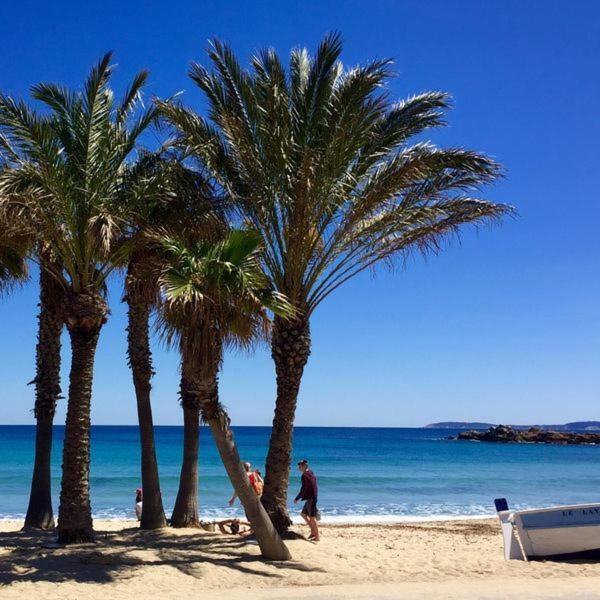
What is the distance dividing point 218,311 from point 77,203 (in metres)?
3.20

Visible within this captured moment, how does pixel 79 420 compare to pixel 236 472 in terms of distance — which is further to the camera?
pixel 79 420

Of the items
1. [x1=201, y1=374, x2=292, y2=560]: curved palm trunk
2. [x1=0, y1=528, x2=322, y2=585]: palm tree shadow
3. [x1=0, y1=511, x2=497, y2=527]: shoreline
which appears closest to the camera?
[x1=0, y1=528, x2=322, y2=585]: palm tree shadow

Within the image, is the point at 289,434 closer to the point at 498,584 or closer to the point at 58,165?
the point at 498,584

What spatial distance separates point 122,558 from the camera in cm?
1137

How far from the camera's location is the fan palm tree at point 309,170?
12883 mm

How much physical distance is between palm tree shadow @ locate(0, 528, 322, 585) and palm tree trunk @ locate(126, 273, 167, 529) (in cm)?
110

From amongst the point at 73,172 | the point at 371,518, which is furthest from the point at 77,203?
the point at 371,518

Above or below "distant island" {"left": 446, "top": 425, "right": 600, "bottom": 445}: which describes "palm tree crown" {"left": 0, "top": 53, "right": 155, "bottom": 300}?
above

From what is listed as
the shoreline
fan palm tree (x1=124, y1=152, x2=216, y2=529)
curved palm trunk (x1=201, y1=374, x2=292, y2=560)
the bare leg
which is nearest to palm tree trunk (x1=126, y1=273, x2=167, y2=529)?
fan palm tree (x1=124, y1=152, x2=216, y2=529)

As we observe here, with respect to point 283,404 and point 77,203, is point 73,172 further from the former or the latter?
point 283,404

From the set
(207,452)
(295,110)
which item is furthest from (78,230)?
(207,452)

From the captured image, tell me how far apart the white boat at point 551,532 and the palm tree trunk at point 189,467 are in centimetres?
623

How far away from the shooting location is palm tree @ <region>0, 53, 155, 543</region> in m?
11.8

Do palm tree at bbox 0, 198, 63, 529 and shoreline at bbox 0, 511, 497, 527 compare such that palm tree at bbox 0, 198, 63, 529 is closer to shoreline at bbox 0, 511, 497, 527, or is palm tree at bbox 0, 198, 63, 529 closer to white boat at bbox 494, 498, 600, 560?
shoreline at bbox 0, 511, 497, 527
